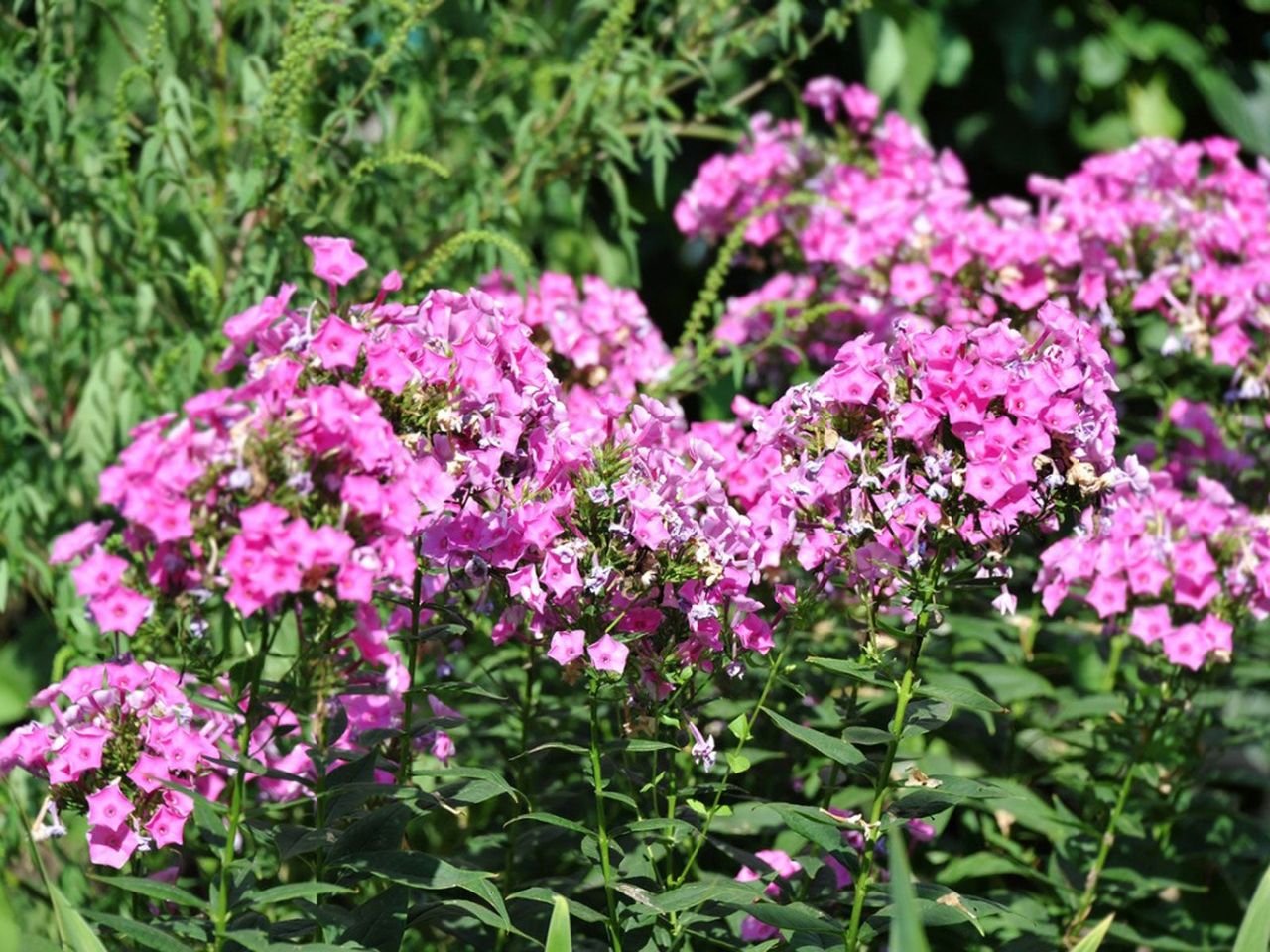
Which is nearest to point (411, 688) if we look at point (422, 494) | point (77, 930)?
point (422, 494)

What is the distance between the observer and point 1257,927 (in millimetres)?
1899

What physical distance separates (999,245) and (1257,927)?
1.51 meters

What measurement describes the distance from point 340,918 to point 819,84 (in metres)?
2.39

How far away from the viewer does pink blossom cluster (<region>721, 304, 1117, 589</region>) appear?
1.86 meters

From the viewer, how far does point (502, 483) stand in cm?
193

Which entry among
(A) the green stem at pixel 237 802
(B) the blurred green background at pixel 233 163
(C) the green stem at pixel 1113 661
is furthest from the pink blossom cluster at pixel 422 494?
(C) the green stem at pixel 1113 661

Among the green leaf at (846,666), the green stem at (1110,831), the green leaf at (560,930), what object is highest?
the green leaf at (846,666)

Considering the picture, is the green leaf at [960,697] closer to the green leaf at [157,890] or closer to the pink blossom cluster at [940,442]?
the pink blossom cluster at [940,442]

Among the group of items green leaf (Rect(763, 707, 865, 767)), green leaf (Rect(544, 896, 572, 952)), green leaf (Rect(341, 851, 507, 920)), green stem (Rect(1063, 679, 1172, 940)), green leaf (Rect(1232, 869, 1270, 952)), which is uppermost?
green leaf (Rect(763, 707, 865, 767))

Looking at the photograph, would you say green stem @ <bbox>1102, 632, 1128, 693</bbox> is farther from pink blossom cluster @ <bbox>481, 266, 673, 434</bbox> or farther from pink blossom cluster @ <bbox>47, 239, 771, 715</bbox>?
pink blossom cluster @ <bbox>47, 239, 771, 715</bbox>

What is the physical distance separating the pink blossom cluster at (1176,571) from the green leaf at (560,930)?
98cm

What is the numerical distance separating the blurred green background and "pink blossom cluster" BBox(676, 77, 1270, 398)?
0.25m

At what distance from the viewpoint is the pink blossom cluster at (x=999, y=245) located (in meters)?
3.07

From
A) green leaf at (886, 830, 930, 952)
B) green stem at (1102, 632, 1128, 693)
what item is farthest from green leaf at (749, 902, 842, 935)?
green stem at (1102, 632, 1128, 693)
